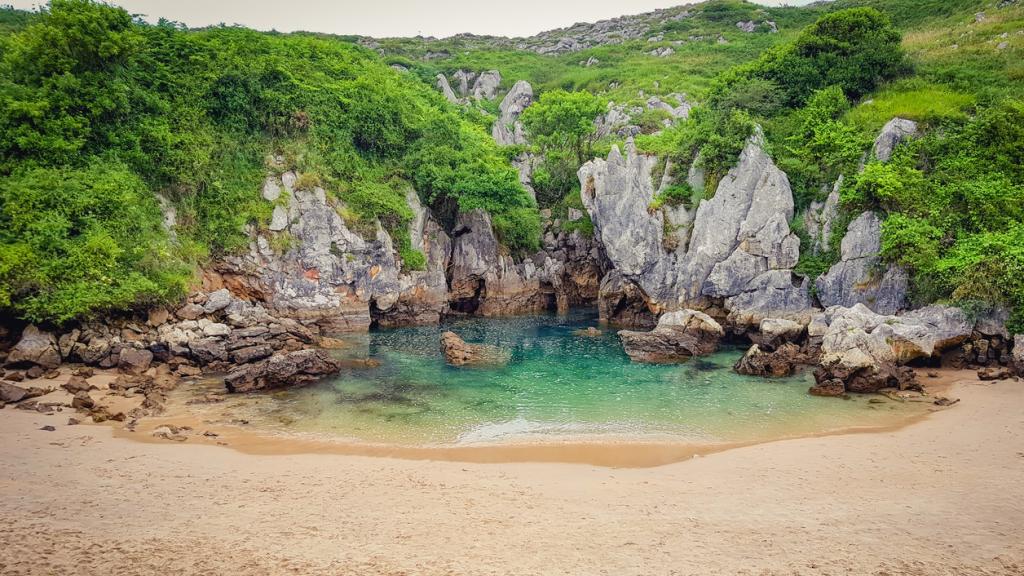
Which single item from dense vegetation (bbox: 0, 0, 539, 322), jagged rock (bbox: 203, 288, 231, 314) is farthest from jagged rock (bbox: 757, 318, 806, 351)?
jagged rock (bbox: 203, 288, 231, 314)

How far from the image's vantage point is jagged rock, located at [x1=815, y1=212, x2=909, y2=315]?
27.1 metres

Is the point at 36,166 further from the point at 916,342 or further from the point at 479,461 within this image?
the point at 916,342

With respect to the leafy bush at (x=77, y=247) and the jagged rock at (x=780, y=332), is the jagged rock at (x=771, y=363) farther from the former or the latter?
the leafy bush at (x=77, y=247)

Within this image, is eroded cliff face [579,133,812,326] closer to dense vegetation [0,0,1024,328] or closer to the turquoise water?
dense vegetation [0,0,1024,328]

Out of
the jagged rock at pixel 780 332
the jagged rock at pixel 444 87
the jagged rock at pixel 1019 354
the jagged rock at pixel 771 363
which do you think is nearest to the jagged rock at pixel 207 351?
the jagged rock at pixel 771 363

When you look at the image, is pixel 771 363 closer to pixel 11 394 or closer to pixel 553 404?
pixel 553 404

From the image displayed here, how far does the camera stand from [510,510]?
11.4m

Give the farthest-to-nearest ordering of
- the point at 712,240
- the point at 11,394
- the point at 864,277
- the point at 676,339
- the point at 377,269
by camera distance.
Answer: the point at 377,269, the point at 712,240, the point at 676,339, the point at 864,277, the point at 11,394

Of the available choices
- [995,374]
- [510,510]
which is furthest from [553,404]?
[995,374]

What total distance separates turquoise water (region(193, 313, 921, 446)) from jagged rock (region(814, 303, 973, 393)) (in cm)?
169

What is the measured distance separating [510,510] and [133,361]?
789 inches

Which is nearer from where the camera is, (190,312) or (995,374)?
(995,374)

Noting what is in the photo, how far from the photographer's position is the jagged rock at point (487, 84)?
78.4 metres

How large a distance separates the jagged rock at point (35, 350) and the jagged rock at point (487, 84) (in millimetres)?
64833
